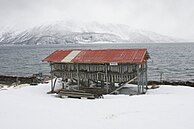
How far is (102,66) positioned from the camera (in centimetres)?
2841

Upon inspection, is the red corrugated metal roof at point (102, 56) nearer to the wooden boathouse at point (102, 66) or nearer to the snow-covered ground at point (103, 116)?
the wooden boathouse at point (102, 66)

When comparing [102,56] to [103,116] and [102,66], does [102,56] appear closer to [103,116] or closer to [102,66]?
[102,66]

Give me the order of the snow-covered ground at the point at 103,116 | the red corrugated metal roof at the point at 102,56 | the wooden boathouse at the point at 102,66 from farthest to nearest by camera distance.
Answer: the wooden boathouse at the point at 102,66 < the red corrugated metal roof at the point at 102,56 < the snow-covered ground at the point at 103,116

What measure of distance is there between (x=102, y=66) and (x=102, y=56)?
3.66ft

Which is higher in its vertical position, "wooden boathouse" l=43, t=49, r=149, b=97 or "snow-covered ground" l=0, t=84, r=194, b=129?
"wooden boathouse" l=43, t=49, r=149, b=97

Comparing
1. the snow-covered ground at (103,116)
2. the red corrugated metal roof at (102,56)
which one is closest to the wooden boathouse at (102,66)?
the red corrugated metal roof at (102,56)

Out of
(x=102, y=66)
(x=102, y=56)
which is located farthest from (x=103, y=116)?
(x=102, y=56)

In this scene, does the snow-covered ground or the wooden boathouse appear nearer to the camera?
the snow-covered ground

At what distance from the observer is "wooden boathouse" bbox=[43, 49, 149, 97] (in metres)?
27.2

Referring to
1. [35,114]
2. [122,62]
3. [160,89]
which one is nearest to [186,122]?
[35,114]

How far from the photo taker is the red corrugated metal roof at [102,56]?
26758 mm

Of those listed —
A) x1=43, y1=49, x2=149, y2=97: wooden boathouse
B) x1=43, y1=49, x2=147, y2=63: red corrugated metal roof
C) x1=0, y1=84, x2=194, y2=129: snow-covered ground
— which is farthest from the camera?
x1=43, y1=49, x2=149, y2=97: wooden boathouse

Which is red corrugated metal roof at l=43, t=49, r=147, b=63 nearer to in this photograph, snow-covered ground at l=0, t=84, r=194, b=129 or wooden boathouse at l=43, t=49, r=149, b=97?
wooden boathouse at l=43, t=49, r=149, b=97

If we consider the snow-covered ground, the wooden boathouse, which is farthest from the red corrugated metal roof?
the snow-covered ground
